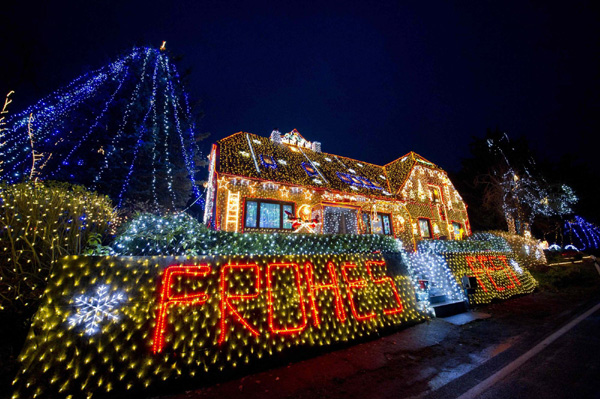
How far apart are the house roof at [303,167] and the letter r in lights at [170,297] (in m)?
5.90

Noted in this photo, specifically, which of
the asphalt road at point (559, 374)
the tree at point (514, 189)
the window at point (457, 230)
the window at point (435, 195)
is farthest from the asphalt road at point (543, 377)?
the tree at point (514, 189)

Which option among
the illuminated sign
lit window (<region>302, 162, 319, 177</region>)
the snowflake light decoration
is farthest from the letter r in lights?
lit window (<region>302, 162, 319, 177</region>)

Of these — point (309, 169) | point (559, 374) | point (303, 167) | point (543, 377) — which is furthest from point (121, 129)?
point (559, 374)

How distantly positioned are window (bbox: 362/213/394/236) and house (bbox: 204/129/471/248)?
0.06m

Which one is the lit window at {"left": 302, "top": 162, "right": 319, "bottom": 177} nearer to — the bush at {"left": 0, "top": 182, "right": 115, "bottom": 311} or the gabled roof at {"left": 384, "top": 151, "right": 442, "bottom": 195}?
the gabled roof at {"left": 384, "top": 151, "right": 442, "bottom": 195}

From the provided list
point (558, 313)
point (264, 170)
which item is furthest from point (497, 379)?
point (264, 170)

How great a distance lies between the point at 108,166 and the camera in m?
9.39

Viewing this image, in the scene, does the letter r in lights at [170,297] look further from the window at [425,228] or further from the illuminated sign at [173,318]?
the window at [425,228]

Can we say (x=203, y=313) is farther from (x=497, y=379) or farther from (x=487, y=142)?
(x=487, y=142)

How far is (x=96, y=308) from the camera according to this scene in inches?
132

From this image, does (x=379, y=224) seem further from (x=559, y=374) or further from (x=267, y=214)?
(x=559, y=374)

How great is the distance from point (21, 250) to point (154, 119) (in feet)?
29.6

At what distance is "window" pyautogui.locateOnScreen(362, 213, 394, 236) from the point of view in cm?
1308

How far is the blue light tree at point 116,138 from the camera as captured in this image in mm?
8117
